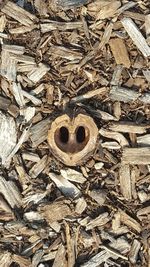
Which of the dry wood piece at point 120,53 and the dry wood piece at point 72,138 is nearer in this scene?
the dry wood piece at point 72,138

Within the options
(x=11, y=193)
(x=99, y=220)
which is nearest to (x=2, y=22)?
(x=11, y=193)

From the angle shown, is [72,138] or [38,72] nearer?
[72,138]

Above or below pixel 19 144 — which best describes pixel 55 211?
below

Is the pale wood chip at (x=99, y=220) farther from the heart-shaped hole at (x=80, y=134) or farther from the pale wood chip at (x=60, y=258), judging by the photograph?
the heart-shaped hole at (x=80, y=134)

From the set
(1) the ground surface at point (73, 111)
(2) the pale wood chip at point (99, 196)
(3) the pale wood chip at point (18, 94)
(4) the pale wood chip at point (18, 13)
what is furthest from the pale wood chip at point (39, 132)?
(4) the pale wood chip at point (18, 13)

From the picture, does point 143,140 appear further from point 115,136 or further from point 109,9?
point 109,9

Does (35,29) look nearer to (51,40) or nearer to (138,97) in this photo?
(51,40)

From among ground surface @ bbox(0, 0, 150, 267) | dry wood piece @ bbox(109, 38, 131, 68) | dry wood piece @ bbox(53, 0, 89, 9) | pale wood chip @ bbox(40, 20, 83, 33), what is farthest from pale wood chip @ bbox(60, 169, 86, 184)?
dry wood piece @ bbox(53, 0, 89, 9)
